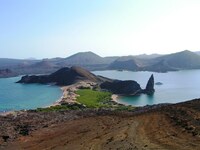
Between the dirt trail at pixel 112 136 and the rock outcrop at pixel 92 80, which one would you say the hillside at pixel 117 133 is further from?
the rock outcrop at pixel 92 80

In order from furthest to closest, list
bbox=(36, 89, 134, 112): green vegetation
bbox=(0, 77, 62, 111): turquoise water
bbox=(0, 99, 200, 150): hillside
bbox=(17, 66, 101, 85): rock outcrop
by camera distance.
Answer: bbox=(17, 66, 101, 85): rock outcrop, bbox=(0, 77, 62, 111): turquoise water, bbox=(36, 89, 134, 112): green vegetation, bbox=(0, 99, 200, 150): hillside

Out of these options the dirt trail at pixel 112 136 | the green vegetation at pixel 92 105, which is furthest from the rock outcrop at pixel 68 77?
the dirt trail at pixel 112 136

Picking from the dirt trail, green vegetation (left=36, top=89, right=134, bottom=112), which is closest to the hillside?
the dirt trail

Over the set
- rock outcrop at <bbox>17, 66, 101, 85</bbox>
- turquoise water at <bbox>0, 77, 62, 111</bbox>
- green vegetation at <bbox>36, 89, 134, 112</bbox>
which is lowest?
turquoise water at <bbox>0, 77, 62, 111</bbox>

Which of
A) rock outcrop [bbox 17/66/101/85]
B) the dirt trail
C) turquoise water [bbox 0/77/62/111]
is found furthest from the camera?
rock outcrop [bbox 17/66/101/85]

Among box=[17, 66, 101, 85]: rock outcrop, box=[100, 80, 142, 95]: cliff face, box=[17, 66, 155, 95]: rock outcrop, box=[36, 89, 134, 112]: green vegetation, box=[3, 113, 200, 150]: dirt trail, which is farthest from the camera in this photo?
box=[17, 66, 101, 85]: rock outcrop

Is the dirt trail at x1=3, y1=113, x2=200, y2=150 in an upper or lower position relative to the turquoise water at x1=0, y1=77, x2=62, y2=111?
upper

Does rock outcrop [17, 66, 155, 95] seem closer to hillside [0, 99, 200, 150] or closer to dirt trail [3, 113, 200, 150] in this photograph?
hillside [0, 99, 200, 150]

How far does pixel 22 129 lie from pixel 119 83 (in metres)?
79.9

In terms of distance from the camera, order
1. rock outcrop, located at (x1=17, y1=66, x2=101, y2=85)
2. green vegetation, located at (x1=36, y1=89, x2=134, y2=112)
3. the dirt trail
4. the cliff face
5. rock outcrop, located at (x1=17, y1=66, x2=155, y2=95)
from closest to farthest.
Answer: the dirt trail → green vegetation, located at (x1=36, y1=89, x2=134, y2=112) → the cliff face → rock outcrop, located at (x1=17, y1=66, x2=155, y2=95) → rock outcrop, located at (x1=17, y1=66, x2=101, y2=85)

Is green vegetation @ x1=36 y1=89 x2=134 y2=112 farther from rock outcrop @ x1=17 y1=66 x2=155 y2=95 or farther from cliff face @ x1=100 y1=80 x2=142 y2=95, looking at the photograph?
rock outcrop @ x1=17 y1=66 x2=155 y2=95

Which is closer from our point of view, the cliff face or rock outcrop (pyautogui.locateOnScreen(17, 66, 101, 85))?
the cliff face

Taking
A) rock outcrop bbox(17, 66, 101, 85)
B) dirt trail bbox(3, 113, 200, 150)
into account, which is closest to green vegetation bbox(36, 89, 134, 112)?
dirt trail bbox(3, 113, 200, 150)

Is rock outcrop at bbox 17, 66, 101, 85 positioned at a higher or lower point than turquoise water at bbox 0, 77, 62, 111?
higher
